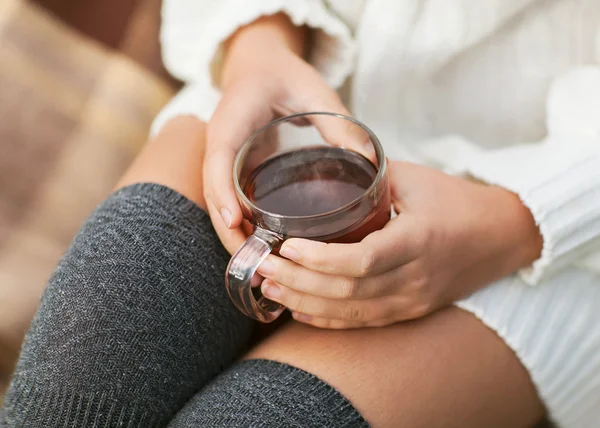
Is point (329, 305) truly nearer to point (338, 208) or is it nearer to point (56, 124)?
point (338, 208)

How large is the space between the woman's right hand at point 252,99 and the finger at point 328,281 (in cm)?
6

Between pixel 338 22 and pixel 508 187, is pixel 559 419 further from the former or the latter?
pixel 338 22

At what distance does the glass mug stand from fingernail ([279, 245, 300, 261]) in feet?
0.05

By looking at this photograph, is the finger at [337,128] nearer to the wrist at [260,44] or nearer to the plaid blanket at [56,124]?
the wrist at [260,44]

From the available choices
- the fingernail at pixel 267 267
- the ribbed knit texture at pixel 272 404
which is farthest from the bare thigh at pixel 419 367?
the fingernail at pixel 267 267

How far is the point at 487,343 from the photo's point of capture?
A: 60 centimetres

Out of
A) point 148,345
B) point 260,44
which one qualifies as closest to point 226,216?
point 148,345

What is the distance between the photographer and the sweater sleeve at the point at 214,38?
72 centimetres

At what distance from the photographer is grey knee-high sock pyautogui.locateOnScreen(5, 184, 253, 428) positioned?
0.54 metres

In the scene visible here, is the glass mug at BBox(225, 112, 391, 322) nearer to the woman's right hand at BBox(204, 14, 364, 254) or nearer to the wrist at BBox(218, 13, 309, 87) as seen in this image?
the woman's right hand at BBox(204, 14, 364, 254)

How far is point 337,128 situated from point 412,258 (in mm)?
134

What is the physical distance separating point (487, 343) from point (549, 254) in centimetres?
11

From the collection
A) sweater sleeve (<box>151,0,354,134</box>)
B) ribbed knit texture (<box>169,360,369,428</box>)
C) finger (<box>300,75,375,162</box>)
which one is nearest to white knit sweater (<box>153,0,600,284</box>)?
sweater sleeve (<box>151,0,354,134</box>)

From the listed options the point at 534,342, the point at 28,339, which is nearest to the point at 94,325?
the point at 28,339
